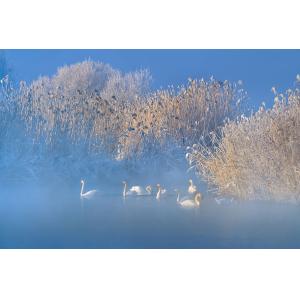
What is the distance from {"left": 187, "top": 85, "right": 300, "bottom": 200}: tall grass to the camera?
516 cm

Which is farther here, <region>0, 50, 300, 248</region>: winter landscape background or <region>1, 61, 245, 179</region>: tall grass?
<region>1, 61, 245, 179</region>: tall grass

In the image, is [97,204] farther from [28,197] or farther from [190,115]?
[190,115]

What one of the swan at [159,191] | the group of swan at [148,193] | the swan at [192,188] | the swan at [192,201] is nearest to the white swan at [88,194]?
the group of swan at [148,193]

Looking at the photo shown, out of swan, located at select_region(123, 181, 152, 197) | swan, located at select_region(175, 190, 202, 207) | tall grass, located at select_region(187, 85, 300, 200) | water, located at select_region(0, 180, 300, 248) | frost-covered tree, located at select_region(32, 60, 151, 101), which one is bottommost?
water, located at select_region(0, 180, 300, 248)

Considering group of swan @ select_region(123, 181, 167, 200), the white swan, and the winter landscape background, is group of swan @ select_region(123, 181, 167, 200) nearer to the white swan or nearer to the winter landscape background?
the winter landscape background

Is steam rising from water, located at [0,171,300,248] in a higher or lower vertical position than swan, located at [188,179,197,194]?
lower

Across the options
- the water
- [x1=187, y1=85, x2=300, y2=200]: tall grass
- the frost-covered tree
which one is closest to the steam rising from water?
the water

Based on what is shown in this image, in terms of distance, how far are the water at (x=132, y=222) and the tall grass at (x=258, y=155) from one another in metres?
0.14

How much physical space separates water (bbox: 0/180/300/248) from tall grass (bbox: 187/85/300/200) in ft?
0.47
